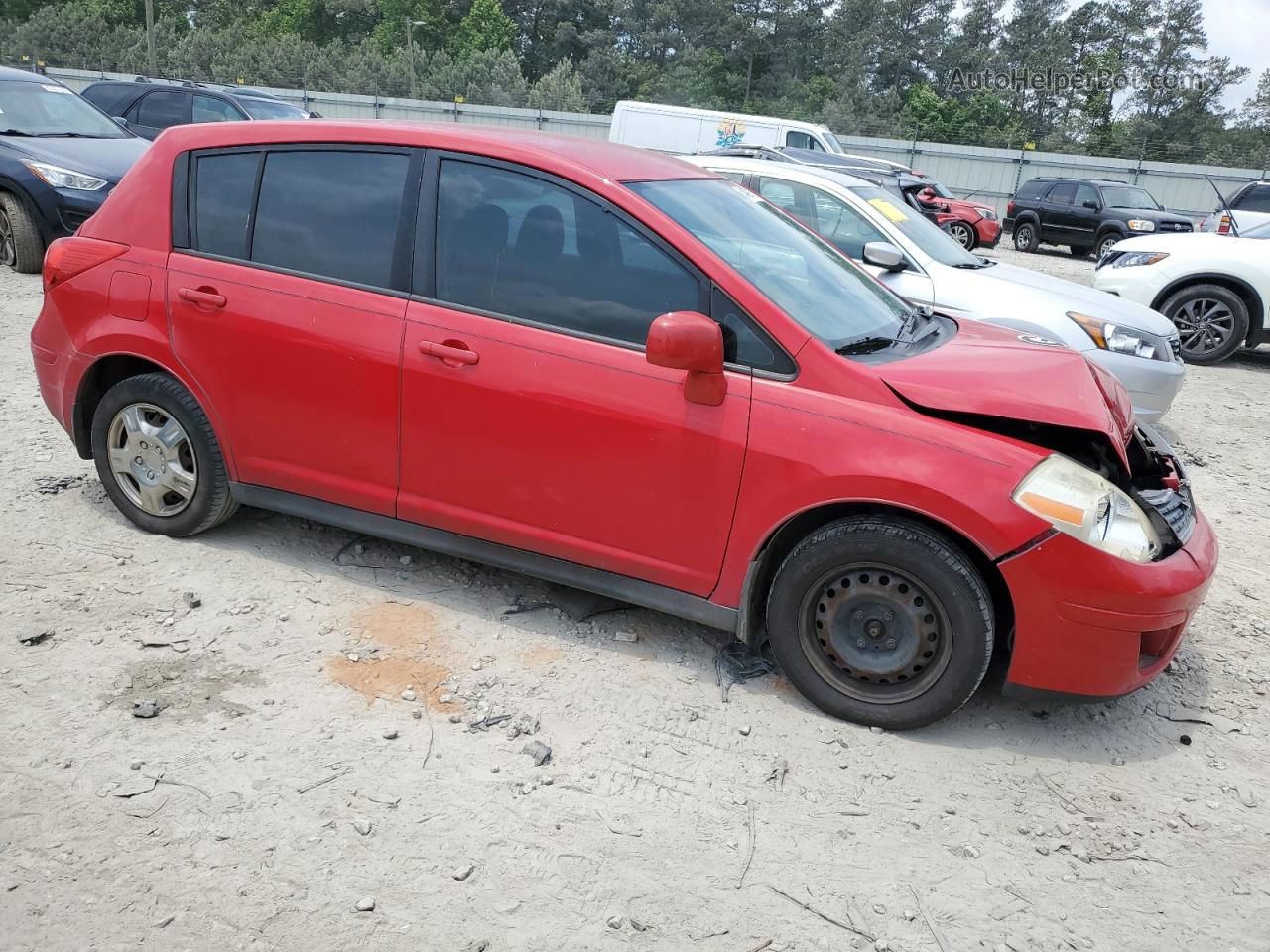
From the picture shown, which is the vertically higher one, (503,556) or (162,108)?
(162,108)

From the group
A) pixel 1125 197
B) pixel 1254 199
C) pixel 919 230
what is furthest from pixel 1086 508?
pixel 1125 197

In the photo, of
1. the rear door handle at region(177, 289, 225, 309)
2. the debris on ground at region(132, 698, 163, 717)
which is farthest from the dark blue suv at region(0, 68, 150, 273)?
the debris on ground at region(132, 698, 163, 717)

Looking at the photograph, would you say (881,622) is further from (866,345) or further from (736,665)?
(866,345)

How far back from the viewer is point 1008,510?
3.17m

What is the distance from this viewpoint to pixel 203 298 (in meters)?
4.12

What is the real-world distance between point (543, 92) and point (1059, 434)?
1795 inches

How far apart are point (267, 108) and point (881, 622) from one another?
1471 cm

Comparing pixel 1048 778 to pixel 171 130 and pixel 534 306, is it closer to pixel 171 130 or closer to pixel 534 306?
pixel 534 306

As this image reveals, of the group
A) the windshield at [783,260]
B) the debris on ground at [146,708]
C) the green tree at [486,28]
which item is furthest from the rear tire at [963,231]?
the green tree at [486,28]

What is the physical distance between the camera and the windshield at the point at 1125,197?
2239 cm

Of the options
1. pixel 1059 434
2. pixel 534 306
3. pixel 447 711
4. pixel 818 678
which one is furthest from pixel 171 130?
pixel 1059 434

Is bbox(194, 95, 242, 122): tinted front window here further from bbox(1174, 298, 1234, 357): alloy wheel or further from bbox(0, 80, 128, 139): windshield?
bbox(1174, 298, 1234, 357): alloy wheel

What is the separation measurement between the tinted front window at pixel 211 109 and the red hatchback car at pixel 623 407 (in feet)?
37.1

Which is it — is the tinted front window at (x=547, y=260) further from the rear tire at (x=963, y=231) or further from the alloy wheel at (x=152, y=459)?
the rear tire at (x=963, y=231)
